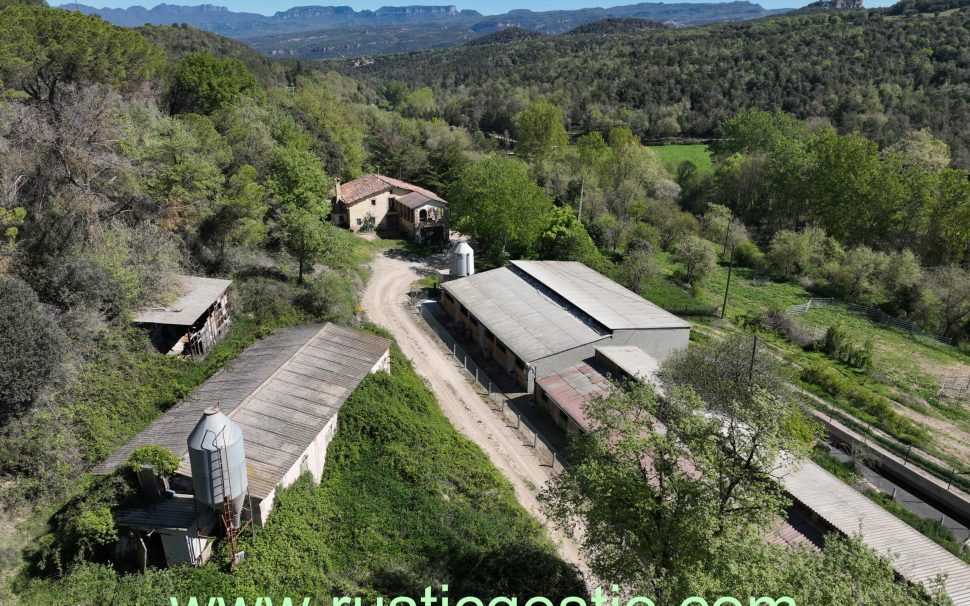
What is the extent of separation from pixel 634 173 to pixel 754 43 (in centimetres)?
7971

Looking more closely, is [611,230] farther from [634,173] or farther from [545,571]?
[545,571]

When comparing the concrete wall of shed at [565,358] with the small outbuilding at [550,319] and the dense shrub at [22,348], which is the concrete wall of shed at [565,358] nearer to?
the small outbuilding at [550,319]

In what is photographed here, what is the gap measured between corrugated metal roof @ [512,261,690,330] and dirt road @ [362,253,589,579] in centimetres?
912

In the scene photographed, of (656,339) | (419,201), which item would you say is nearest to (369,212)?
(419,201)

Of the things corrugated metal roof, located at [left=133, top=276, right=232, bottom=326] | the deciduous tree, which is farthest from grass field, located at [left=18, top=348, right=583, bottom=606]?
the deciduous tree

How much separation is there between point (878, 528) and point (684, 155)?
87.9 meters

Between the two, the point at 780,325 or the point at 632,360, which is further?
the point at 780,325

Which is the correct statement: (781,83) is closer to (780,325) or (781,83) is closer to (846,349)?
(780,325)

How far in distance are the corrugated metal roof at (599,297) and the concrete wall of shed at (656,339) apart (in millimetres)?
311

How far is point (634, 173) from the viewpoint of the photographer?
75.6m

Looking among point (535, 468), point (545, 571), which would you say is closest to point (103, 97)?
point (535, 468)

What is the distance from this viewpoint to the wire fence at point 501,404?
93.0 ft

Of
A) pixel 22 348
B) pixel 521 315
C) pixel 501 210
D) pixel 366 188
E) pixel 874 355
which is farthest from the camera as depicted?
pixel 366 188

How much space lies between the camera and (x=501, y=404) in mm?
32344
